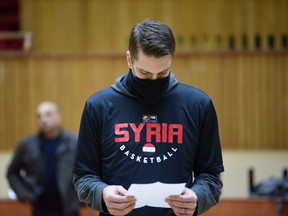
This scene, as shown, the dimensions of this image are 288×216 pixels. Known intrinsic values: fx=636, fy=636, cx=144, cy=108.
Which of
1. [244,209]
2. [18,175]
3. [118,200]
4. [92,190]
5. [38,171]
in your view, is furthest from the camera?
[244,209]

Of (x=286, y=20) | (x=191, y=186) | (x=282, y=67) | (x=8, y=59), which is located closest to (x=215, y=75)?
(x=282, y=67)

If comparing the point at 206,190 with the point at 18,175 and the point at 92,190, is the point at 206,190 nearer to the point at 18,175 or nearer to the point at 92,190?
the point at 92,190

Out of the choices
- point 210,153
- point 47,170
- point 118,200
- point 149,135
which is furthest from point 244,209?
point 118,200

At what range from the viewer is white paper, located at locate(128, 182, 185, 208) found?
78.6 inches

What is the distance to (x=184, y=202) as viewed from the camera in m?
2.00

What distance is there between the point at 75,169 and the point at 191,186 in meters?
0.40

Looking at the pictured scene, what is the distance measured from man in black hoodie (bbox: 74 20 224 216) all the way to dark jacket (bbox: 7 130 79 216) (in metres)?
3.06

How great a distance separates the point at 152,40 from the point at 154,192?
19.0 inches

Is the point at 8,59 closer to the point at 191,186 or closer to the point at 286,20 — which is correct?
the point at 286,20

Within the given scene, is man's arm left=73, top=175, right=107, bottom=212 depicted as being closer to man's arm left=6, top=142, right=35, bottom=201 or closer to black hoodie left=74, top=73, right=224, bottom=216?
black hoodie left=74, top=73, right=224, bottom=216

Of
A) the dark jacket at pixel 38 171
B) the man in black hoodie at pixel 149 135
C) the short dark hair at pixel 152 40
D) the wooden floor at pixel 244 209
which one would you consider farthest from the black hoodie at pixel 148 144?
the wooden floor at pixel 244 209

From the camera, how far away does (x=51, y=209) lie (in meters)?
5.20

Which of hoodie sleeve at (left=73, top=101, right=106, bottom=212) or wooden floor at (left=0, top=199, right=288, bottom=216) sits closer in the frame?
hoodie sleeve at (left=73, top=101, right=106, bottom=212)

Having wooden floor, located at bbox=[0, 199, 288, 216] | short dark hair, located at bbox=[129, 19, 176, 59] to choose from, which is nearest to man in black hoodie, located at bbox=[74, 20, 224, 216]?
short dark hair, located at bbox=[129, 19, 176, 59]
